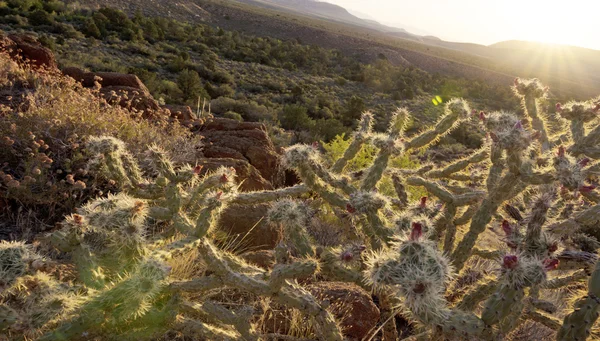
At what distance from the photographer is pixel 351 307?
12.8 feet

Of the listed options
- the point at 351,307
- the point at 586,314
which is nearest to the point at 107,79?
the point at 351,307

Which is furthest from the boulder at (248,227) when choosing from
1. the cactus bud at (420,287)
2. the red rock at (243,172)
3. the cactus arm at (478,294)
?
the cactus bud at (420,287)

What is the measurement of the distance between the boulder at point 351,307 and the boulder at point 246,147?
344cm

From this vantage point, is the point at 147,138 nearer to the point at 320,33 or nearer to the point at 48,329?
the point at 48,329

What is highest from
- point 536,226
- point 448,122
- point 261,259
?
point 448,122

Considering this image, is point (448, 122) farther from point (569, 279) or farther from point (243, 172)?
point (243, 172)

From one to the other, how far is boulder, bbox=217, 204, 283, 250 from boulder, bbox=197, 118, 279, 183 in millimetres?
1701

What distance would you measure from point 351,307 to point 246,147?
4252 mm

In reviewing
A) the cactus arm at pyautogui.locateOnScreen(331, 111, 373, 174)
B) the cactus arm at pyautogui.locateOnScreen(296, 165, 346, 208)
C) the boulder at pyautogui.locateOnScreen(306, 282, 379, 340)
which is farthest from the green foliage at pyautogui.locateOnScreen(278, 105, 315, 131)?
the boulder at pyautogui.locateOnScreen(306, 282, 379, 340)

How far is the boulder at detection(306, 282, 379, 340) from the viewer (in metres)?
3.83

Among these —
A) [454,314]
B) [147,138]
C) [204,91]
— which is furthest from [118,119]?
[204,91]

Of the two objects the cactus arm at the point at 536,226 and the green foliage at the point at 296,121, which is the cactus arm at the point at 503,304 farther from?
the green foliage at the point at 296,121

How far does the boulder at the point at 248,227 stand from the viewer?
538 cm

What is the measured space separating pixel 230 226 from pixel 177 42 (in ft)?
89.9
